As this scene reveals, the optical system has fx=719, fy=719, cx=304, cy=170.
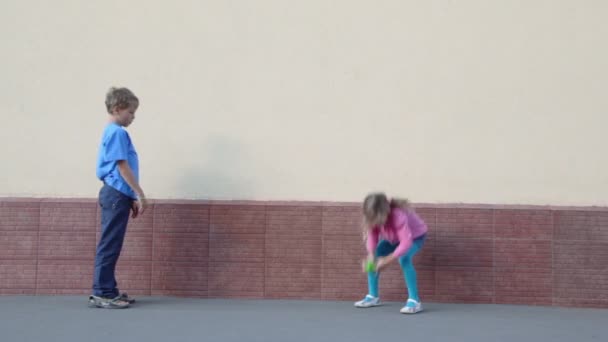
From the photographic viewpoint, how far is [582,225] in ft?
18.2

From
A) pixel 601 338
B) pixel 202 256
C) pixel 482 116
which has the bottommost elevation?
pixel 601 338

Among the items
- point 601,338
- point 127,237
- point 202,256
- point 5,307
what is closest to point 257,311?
point 202,256

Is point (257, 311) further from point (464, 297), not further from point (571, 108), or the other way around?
point (571, 108)

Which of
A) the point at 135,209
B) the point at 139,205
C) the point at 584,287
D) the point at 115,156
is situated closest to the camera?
the point at 115,156

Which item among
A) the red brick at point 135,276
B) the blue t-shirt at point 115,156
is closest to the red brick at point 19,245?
the red brick at point 135,276

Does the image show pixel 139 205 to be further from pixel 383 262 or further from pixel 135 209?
pixel 383 262

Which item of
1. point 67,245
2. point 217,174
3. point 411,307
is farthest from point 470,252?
point 67,245

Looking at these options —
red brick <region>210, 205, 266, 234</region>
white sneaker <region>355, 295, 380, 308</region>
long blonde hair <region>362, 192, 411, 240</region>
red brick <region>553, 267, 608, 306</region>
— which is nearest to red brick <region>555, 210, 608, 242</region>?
red brick <region>553, 267, 608, 306</region>

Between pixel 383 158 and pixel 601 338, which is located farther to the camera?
pixel 383 158

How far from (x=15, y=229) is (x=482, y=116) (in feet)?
12.6

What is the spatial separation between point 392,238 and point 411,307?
0.52m

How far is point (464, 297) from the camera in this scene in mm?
5602

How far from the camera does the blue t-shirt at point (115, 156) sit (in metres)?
5.11

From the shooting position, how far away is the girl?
512cm
